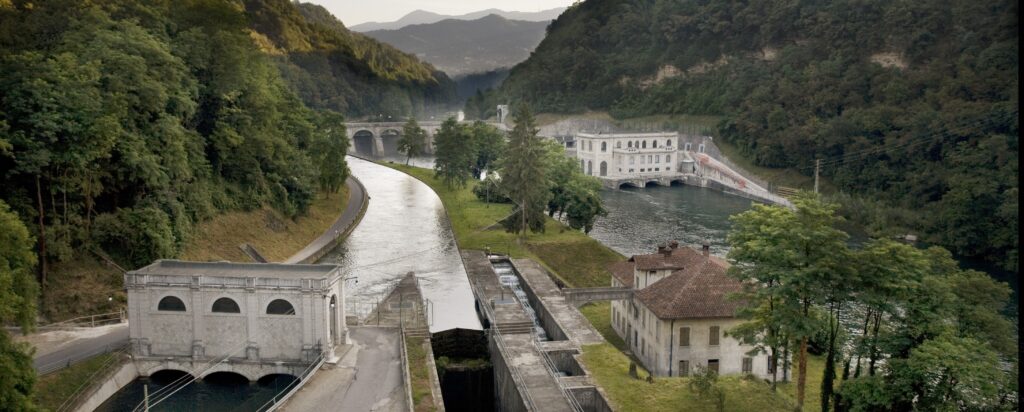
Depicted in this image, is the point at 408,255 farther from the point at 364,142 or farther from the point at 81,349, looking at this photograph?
the point at 364,142

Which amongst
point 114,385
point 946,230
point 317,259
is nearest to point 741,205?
point 946,230

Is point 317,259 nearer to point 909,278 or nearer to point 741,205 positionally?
point 909,278

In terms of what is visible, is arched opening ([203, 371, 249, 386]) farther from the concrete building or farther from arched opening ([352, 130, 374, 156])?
arched opening ([352, 130, 374, 156])

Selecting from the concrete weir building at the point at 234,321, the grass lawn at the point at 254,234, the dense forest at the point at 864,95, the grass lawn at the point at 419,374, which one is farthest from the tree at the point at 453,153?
the concrete weir building at the point at 234,321

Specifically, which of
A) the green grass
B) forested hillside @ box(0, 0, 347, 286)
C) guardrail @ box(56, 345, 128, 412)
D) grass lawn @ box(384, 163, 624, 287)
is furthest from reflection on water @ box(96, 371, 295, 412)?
grass lawn @ box(384, 163, 624, 287)

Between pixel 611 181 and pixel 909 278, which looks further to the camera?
pixel 611 181

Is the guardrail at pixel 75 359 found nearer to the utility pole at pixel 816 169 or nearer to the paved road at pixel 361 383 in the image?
the paved road at pixel 361 383
